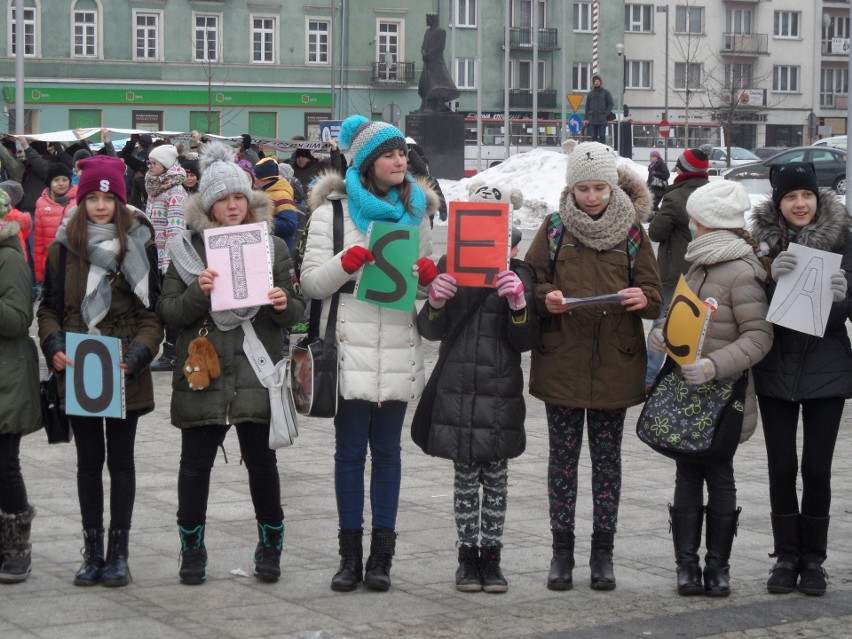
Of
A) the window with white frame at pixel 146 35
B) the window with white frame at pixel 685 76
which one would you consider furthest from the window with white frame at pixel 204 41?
the window with white frame at pixel 685 76

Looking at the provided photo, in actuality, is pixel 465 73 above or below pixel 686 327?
above

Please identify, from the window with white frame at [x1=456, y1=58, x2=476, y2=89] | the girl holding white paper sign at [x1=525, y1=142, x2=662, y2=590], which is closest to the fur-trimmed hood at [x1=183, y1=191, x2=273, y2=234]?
the girl holding white paper sign at [x1=525, y1=142, x2=662, y2=590]

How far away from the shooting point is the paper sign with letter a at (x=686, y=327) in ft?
19.9

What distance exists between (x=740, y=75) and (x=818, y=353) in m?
78.9

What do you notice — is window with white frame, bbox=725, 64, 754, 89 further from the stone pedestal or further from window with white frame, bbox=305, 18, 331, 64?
the stone pedestal

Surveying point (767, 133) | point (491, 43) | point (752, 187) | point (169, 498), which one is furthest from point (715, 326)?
point (767, 133)

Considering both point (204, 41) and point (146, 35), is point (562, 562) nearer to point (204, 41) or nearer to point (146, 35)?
point (146, 35)

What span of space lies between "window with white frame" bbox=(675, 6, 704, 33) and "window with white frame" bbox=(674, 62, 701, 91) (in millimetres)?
1921

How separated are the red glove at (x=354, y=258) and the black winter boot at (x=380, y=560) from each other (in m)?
1.12

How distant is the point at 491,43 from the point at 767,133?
757 inches

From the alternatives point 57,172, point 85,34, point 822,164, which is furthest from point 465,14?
A: point 57,172

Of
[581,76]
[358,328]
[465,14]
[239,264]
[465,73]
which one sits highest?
[465,14]

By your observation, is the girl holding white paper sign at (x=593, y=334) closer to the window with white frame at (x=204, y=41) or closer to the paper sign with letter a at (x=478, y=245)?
the paper sign with letter a at (x=478, y=245)

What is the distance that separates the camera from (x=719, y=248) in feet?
20.5
